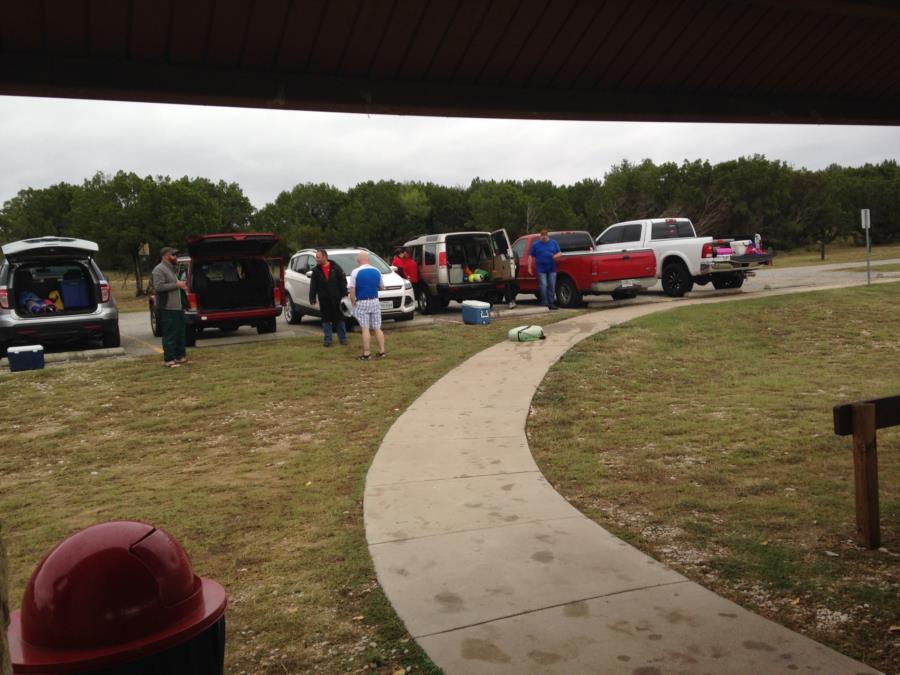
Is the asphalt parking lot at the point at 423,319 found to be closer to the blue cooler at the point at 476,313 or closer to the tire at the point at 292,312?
the tire at the point at 292,312

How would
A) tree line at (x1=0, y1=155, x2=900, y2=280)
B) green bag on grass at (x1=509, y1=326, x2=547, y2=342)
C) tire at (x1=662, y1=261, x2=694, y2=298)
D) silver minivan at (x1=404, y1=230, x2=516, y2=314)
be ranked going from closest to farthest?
1. green bag on grass at (x1=509, y1=326, x2=547, y2=342)
2. silver minivan at (x1=404, y1=230, x2=516, y2=314)
3. tire at (x1=662, y1=261, x2=694, y2=298)
4. tree line at (x1=0, y1=155, x2=900, y2=280)

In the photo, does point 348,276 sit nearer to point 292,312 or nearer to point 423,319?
point 423,319

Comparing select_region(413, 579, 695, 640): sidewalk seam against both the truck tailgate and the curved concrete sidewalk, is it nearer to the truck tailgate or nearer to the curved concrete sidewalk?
the curved concrete sidewalk

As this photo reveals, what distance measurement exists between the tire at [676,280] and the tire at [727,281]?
1.14m

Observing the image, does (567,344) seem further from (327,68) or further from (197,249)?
(327,68)

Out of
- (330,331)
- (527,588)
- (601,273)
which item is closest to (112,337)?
(330,331)

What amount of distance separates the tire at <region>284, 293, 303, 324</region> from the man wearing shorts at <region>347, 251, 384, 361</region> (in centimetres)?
598

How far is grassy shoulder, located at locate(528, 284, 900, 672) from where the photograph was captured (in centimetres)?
412

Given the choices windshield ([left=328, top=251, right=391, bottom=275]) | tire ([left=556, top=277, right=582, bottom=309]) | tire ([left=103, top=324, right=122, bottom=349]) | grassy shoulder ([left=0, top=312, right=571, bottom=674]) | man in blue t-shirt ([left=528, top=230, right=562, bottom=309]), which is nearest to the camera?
grassy shoulder ([left=0, top=312, right=571, bottom=674])

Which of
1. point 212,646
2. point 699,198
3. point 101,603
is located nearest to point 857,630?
point 212,646

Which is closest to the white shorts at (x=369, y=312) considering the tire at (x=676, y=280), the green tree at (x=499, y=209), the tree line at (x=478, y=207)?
the tire at (x=676, y=280)

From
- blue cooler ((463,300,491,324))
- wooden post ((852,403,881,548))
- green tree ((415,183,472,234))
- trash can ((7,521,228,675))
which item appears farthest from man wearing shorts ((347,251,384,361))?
green tree ((415,183,472,234))

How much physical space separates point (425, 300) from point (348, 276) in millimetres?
3004

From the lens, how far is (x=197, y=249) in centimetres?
1384
